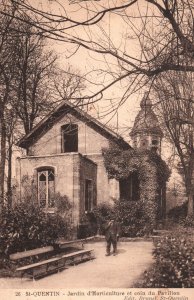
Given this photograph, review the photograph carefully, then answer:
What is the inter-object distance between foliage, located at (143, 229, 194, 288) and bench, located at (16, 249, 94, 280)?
222cm

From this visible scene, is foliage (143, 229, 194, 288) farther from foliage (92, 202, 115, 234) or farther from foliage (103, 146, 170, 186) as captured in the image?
foliage (103, 146, 170, 186)

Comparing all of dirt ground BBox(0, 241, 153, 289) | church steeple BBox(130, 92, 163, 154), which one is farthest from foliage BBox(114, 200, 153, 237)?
church steeple BBox(130, 92, 163, 154)

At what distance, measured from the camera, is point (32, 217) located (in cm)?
1025

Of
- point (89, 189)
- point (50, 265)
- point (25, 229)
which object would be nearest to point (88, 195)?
point (89, 189)

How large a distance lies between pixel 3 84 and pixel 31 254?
10607 mm

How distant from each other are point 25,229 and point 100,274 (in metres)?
2.42

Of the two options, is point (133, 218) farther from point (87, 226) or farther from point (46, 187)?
point (46, 187)

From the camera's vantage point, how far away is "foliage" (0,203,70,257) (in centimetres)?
954

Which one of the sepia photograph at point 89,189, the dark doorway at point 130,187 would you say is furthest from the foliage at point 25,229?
the dark doorway at point 130,187

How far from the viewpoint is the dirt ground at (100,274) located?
7332 mm

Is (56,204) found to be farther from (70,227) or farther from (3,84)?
(3,84)

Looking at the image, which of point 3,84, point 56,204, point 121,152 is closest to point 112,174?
point 121,152

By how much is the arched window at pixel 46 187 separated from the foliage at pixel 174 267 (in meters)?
9.08

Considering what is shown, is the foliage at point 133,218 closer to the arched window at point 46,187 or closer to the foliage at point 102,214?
the foliage at point 102,214
